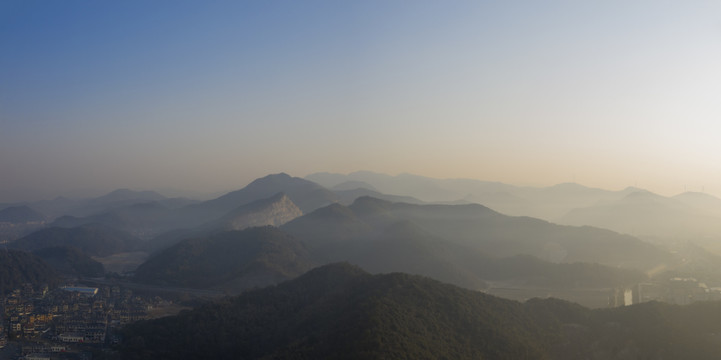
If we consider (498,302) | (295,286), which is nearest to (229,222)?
(295,286)

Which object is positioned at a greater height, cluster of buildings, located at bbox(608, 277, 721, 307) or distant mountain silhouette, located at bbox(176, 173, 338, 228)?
distant mountain silhouette, located at bbox(176, 173, 338, 228)

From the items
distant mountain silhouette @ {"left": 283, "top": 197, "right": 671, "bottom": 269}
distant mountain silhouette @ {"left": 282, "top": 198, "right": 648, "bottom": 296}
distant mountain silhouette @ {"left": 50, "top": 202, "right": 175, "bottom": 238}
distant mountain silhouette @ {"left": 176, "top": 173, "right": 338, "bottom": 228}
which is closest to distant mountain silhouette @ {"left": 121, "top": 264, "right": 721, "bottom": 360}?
distant mountain silhouette @ {"left": 282, "top": 198, "right": 648, "bottom": 296}

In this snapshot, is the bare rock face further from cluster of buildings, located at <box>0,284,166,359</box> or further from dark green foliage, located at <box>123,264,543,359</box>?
dark green foliage, located at <box>123,264,543,359</box>

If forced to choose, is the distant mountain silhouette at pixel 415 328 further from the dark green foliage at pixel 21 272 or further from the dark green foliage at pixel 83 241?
the dark green foliage at pixel 83 241

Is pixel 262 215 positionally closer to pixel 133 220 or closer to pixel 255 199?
pixel 255 199

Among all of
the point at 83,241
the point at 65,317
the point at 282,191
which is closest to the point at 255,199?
the point at 282,191
